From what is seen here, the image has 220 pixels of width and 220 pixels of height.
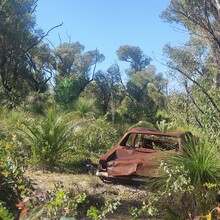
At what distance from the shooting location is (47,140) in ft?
30.0

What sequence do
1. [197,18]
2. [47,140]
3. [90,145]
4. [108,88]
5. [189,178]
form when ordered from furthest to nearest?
1. [108,88]
2. [90,145]
3. [197,18]
4. [47,140]
5. [189,178]

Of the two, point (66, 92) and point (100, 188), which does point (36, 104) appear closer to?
point (66, 92)

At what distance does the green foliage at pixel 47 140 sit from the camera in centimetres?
902

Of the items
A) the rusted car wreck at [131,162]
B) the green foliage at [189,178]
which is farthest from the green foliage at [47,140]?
the green foliage at [189,178]

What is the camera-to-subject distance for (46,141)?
9.05 metres

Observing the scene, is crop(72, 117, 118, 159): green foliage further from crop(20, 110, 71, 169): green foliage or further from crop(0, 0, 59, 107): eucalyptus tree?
crop(0, 0, 59, 107): eucalyptus tree

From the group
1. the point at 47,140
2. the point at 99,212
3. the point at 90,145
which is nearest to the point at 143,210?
the point at 99,212

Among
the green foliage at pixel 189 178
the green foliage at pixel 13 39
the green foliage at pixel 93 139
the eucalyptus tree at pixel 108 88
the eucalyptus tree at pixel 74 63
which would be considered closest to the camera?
the green foliage at pixel 189 178

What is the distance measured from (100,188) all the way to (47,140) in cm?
233

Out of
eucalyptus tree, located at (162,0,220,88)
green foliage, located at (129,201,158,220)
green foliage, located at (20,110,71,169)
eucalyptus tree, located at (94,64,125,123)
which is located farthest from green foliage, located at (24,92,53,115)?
green foliage, located at (129,201,158,220)

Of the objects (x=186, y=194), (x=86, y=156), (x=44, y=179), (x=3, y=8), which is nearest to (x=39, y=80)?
(x=3, y=8)

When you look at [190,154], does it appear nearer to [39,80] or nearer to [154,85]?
[39,80]

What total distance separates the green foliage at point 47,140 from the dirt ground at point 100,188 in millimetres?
500

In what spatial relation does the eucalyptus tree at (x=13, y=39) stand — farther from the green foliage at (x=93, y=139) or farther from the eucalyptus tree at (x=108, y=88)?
the green foliage at (x=93, y=139)
